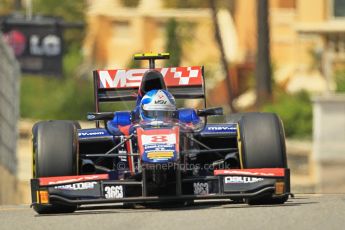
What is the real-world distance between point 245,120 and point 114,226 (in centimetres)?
297

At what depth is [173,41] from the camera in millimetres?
60844

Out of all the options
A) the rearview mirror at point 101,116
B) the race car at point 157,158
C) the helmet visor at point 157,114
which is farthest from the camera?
the rearview mirror at point 101,116

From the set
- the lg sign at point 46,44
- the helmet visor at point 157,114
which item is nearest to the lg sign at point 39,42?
the lg sign at point 46,44

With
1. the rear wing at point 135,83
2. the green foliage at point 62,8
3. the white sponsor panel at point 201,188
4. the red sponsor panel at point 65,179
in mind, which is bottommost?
the white sponsor panel at point 201,188

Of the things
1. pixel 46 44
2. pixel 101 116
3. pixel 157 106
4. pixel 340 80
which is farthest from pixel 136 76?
pixel 46 44

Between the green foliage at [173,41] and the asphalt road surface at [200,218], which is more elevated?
the green foliage at [173,41]

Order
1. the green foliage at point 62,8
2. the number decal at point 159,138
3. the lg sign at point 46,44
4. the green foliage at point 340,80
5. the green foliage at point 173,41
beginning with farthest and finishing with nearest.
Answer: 1. the green foliage at point 62,8
2. the green foliage at point 173,41
3. the lg sign at point 46,44
4. the green foliage at point 340,80
5. the number decal at point 159,138

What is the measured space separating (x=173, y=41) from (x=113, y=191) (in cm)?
4426

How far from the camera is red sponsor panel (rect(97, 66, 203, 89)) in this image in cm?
1920

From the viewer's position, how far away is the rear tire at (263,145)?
16969mm

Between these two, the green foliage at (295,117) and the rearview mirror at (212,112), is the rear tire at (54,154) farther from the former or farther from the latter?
the green foliage at (295,117)

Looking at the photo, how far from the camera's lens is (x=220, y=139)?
18203 mm

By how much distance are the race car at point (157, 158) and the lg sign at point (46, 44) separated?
37.9 metres

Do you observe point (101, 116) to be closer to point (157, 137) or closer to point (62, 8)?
point (157, 137)
